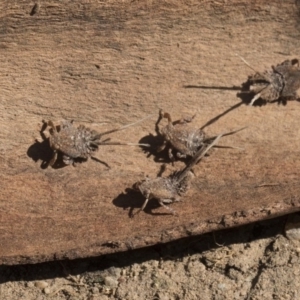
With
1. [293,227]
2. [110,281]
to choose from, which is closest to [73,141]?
[110,281]

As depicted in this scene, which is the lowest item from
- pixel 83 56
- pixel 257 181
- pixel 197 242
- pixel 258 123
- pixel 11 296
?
pixel 11 296

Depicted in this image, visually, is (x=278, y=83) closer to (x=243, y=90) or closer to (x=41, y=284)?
(x=243, y=90)

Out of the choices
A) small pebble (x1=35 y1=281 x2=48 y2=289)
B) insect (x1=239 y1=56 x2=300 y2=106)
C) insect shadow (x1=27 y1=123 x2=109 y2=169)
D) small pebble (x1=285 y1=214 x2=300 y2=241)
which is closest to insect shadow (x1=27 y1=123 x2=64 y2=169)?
insect shadow (x1=27 y1=123 x2=109 y2=169)

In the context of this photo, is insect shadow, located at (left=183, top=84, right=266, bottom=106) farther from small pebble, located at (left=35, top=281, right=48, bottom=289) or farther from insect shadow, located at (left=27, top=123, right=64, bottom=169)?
small pebble, located at (left=35, top=281, right=48, bottom=289)

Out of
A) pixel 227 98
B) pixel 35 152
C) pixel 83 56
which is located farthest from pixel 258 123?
pixel 35 152

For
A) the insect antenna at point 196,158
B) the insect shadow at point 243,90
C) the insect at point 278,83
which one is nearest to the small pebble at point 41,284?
the insect antenna at point 196,158

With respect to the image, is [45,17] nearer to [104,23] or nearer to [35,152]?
[104,23]

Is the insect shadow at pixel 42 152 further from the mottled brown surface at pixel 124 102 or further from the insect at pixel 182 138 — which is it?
the insect at pixel 182 138

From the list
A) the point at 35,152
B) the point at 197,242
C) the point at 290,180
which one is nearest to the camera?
the point at 290,180
